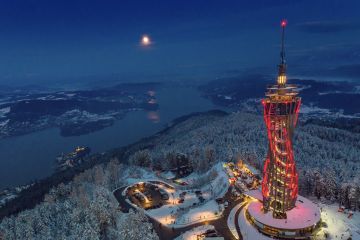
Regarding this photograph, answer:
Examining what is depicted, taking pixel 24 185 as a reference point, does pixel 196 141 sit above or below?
above

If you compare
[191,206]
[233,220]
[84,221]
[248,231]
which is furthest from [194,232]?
[84,221]

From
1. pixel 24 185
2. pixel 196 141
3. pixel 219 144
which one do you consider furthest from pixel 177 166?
pixel 24 185

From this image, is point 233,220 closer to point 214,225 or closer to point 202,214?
point 214,225

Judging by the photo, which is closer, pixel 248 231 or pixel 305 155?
pixel 248 231

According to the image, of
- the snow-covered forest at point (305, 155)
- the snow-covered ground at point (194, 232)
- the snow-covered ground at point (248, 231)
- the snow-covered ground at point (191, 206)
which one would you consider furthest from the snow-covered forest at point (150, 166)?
the snow-covered ground at point (248, 231)

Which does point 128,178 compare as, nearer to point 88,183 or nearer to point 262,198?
point 88,183

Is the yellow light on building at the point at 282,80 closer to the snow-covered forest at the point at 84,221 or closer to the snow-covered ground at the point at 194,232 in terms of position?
the snow-covered ground at the point at 194,232
